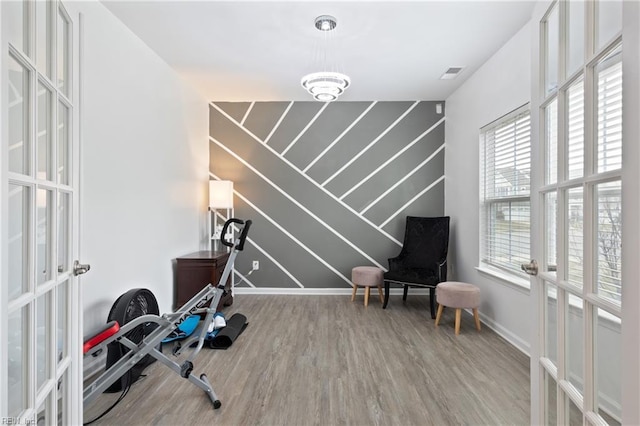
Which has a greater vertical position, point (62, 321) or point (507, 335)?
point (62, 321)

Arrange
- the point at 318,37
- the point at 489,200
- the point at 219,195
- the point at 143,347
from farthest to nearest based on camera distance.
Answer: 1. the point at 219,195
2. the point at 489,200
3. the point at 318,37
4. the point at 143,347

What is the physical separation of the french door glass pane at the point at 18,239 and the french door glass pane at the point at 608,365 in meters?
1.63

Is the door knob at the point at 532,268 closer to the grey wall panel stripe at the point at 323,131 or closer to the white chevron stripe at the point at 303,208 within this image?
the white chevron stripe at the point at 303,208

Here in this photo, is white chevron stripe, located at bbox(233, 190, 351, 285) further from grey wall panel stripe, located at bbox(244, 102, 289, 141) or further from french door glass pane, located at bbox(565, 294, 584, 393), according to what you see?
french door glass pane, located at bbox(565, 294, 584, 393)

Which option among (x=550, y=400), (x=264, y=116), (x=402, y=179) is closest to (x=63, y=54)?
(x=550, y=400)

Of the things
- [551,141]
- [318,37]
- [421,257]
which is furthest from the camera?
[421,257]

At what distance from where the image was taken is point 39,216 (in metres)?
1.09

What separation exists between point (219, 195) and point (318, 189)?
1.32m

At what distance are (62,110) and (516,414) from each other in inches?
103

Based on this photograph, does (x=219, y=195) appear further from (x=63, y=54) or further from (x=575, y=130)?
(x=575, y=130)

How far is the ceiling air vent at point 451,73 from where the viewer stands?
343 centimetres

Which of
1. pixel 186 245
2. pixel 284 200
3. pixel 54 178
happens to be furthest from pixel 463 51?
pixel 186 245

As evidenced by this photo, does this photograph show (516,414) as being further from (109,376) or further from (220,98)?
(220,98)

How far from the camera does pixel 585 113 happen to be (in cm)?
96
